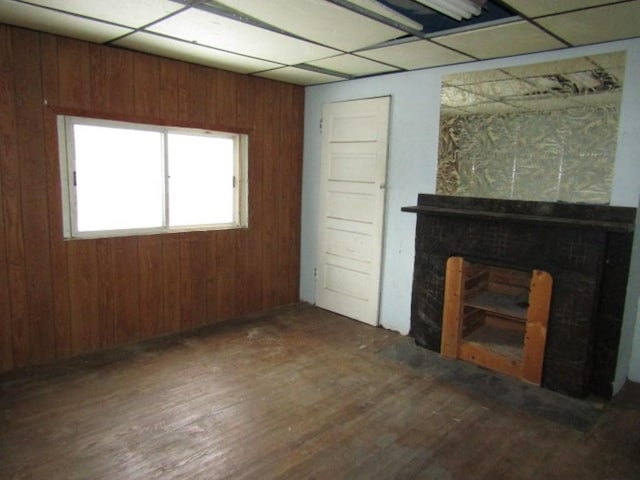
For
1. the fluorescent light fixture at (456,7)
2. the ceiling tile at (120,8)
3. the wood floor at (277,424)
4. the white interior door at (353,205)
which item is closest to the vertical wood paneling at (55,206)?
the wood floor at (277,424)

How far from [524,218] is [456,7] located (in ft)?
4.70

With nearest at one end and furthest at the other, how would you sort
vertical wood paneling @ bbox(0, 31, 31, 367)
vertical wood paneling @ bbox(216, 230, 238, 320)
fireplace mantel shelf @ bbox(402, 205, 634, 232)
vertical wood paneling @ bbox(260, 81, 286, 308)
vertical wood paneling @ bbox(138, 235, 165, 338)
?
1. fireplace mantel shelf @ bbox(402, 205, 634, 232)
2. vertical wood paneling @ bbox(0, 31, 31, 367)
3. vertical wood paneling @ bbox(138, 235, 165, 338)
4. vertical wood paneling @ bbox(216, 230, 238, 320)
5. vertical wood paneling @ bbox(260, 81, 286, 308)

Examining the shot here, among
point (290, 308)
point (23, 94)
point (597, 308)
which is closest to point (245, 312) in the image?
point (290, 308)

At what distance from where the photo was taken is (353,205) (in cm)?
424

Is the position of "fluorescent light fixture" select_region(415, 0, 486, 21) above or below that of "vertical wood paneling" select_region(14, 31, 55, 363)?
above

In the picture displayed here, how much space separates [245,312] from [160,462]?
2.28 m

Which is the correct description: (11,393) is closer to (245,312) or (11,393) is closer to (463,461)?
(245,312)

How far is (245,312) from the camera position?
14.5 ft

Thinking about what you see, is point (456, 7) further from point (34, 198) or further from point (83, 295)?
point (83, 295)

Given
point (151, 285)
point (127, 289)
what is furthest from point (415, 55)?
point (127, 289)

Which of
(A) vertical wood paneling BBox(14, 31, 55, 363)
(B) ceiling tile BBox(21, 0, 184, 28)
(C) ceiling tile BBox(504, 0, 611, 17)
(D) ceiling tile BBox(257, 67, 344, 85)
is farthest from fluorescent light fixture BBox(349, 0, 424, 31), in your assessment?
(A) vertical wood paneling BBox(14, 31, 55, 363)

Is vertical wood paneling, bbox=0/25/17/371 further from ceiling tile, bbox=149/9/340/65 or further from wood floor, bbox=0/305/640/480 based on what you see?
ceiling tile, bbox=149/9/340/65

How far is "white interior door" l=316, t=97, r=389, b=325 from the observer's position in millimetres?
4004

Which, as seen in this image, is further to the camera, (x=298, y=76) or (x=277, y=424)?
(x=298, y=76)
